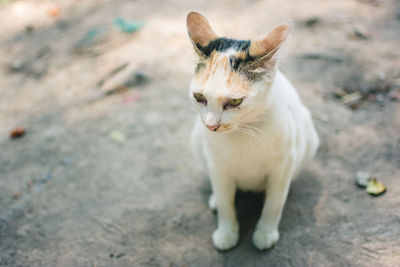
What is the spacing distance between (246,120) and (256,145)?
172 millimetres

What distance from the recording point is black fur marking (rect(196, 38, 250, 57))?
5.03 ft

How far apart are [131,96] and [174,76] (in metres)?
0.57

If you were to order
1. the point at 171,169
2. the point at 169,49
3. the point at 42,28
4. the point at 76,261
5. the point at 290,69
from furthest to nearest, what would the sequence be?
1. the point at 42,28
2. the point at 169,49
3. the point at 290,69
4. the point at 171,169
5. the point at 76,261

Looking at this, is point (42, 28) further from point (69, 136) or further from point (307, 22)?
point (307, 22)

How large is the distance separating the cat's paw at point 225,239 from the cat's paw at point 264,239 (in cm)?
13

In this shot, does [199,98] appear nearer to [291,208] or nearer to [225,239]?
[225,239]

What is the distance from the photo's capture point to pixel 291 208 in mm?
2246

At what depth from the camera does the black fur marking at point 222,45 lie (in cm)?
153

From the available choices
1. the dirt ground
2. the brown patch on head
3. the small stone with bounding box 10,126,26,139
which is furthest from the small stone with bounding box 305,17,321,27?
the small stone with bounding box 10,126,26,139

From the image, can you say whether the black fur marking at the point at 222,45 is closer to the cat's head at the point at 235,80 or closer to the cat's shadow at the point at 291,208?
the cat's head at the point at 235,80

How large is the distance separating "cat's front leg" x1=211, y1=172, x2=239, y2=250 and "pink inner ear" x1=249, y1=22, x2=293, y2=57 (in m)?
0.80

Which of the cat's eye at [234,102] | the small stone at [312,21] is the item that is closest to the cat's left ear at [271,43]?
the cat's eye at [234,102]

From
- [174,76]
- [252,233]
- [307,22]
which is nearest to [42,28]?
[174,76]

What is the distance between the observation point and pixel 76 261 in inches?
80.9
